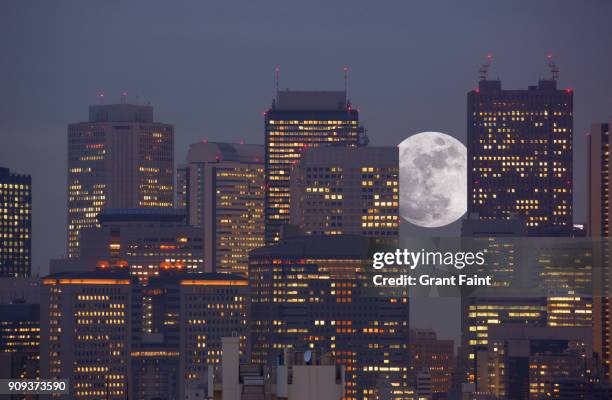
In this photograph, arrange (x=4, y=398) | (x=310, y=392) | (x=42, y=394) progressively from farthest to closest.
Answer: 1. (x=42, y=394)
2. (x=4, y=398)
3. (x=310, y=392)

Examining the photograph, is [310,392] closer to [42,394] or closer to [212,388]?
[212,388]

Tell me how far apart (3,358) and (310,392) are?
155333 millimetres

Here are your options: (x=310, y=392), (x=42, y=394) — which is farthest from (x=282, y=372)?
(x=42, y=394)

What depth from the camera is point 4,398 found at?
Result: 16588 centimetres

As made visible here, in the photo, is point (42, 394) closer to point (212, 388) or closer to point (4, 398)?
point (4, 398)

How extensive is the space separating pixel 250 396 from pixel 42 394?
150196mm

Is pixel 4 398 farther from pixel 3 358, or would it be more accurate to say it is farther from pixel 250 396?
pixel 250 396

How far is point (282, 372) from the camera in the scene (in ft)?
153

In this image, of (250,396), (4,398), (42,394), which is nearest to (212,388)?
(250,396)

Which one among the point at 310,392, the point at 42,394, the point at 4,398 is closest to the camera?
the point at 310,392

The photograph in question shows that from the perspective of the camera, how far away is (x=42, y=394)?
194625 millimetres

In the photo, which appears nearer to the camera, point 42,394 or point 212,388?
point 212,388

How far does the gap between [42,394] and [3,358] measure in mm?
6784

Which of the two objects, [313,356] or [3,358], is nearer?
[313,356]
